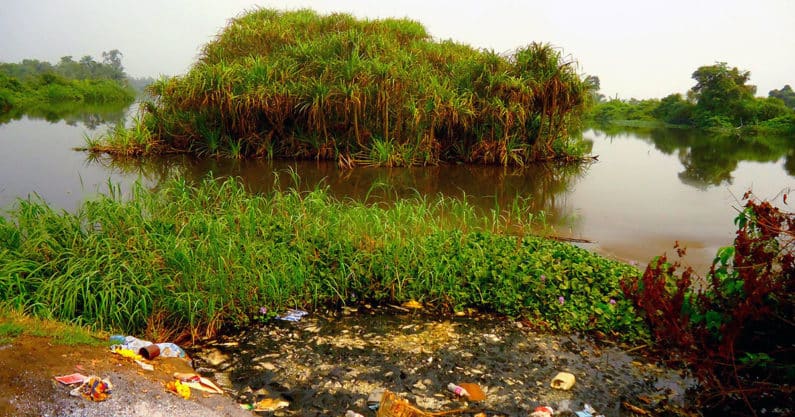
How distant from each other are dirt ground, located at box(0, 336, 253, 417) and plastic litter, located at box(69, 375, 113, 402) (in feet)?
0.07

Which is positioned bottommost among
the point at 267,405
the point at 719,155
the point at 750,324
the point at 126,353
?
the point at 267,405

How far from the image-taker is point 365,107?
1054cm

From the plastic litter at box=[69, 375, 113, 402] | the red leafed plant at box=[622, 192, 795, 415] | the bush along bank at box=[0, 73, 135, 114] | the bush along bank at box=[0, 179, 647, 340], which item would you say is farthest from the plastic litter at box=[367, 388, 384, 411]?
the bush along bank at box=[0, 73, 135, 114]

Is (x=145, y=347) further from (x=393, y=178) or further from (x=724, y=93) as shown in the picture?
(x=724, y=93)

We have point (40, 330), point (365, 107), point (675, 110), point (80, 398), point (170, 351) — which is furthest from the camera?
point (675, 110)

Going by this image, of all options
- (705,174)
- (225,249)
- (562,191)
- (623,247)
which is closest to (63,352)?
(225,249)

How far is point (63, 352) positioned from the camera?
293cm

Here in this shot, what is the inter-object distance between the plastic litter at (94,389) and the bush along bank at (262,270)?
0.96 metres

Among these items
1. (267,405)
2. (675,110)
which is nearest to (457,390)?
(267,405)

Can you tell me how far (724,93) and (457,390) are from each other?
35.8 metres

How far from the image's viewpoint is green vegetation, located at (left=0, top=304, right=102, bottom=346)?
2998 millimetres

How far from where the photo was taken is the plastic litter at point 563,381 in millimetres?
3196

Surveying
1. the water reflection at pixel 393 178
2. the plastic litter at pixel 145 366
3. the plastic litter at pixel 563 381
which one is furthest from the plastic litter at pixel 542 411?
the water reflection at pixel 393 178

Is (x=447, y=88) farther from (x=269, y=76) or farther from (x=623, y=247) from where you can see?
(x=623, y=247)
